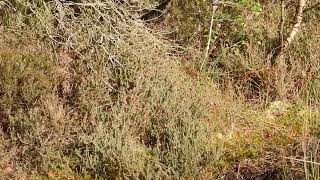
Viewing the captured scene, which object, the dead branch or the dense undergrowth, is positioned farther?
the dead branch

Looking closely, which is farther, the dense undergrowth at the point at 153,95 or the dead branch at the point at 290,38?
the dead branch at the point at 290,38

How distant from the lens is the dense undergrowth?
160 inches

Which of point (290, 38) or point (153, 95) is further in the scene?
point (290, 38)

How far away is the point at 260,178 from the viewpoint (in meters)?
4.05

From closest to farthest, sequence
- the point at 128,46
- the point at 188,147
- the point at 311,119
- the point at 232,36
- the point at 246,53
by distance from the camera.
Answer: the point at 188,147 → the point at 311,119 → the point at 128,46 → the point at 246,53 → the point at 232,36

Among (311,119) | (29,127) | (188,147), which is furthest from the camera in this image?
(311,119)

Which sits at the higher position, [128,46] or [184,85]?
[128,46]

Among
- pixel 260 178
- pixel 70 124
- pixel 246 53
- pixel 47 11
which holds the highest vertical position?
pixel 47 11

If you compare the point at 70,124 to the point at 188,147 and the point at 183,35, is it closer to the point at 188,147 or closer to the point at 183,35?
the point at 188,147

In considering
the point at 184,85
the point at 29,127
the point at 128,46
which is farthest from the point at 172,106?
the point at 29,127

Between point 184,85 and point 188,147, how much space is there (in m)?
0.99

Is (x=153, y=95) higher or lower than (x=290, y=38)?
lower

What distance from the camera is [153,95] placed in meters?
4.64

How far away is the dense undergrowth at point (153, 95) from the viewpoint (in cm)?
407
